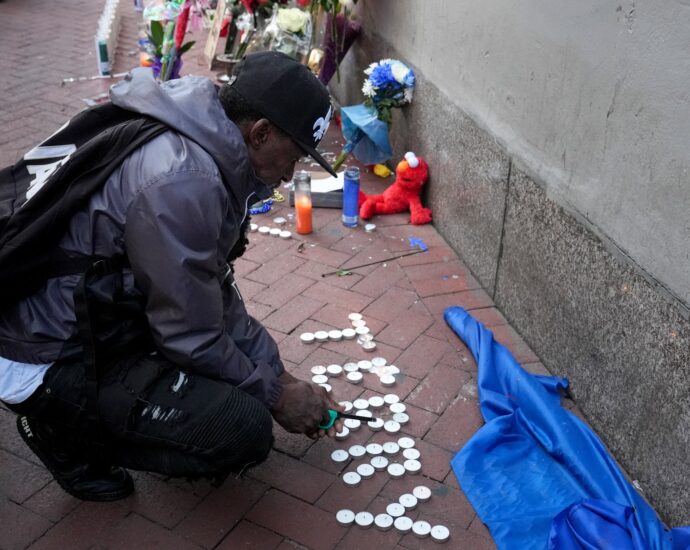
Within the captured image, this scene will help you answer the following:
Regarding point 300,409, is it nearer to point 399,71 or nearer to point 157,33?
point 399,71

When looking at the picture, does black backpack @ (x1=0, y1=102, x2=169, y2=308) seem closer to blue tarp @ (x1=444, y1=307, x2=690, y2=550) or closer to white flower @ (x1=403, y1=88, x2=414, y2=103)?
blue tarp @ (x1=444, y1=307, x2=690, y2=550)

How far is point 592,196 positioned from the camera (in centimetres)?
298

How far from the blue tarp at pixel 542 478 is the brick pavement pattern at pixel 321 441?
0.09 m

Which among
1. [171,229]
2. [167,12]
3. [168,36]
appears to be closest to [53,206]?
[171,229]

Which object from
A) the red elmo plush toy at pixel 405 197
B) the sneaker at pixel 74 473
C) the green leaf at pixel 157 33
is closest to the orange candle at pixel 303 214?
the red elmo plush toy at pixel 405 197

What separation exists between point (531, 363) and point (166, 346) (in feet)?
6.06

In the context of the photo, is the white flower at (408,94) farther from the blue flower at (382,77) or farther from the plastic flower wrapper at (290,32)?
the plastic flower wrapper at (290,32)

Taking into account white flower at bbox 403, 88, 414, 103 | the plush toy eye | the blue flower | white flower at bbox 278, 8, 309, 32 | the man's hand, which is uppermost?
white flower at bbox 278, 8, 309, 32

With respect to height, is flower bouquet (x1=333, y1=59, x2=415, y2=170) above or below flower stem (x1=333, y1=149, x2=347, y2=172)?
above

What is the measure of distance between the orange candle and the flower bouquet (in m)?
0.83

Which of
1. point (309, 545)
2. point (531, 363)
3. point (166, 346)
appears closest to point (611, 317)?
point (531, 363)

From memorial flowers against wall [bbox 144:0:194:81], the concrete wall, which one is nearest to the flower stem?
the concrete wall

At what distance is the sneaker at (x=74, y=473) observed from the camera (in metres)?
2.65

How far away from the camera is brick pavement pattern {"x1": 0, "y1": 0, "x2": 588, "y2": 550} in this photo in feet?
8.48
